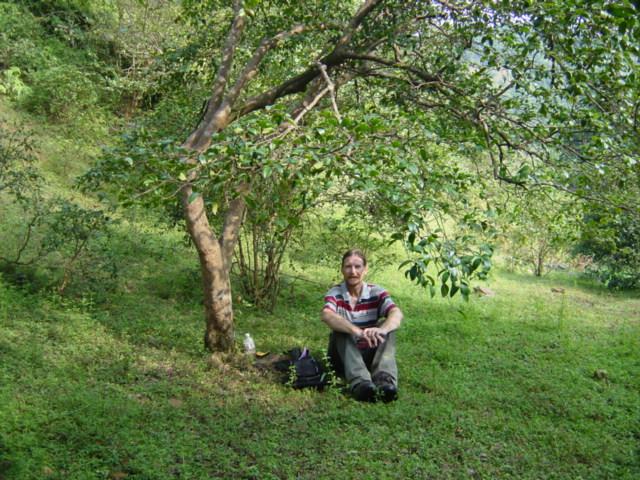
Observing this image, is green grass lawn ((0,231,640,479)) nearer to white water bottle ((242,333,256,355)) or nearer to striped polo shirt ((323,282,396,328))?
white water bottle ((242,333,256,355))

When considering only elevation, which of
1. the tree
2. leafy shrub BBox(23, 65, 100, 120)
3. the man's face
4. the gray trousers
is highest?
leafy shrub BBox(23, 65, 100, 120)

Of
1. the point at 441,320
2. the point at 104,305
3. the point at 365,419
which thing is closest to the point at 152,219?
the point at 104,305

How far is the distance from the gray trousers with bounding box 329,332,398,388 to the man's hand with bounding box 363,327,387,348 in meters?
0.14

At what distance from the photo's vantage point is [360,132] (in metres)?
3.01

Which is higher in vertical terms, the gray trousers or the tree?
the tree

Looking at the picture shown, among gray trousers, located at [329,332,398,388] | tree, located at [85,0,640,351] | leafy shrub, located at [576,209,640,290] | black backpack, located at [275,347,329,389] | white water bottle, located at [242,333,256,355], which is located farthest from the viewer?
leafy shrub, located at [576,209,640,290]

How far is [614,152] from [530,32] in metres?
1.03

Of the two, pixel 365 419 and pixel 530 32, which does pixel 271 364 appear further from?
pixel 530 32

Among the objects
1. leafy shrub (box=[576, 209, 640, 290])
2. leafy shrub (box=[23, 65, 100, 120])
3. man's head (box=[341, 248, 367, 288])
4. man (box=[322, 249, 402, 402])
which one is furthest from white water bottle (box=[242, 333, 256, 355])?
leafy shrub (box=[23, 65, 100, 120])

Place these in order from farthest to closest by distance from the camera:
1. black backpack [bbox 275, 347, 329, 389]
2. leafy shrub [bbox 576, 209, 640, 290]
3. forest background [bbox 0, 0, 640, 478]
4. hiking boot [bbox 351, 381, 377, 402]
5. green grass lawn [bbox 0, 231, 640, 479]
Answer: leafy shrub [bbox 576, 209, 640, 290] → black backpack [bbox 275, 347, 329, 389] → hiking boot [bbox 351, 381, 377, 402] → green grass lawn [bbox 0, 231, 640, 479] → forest background [bbox 0, 0, 640, 478]

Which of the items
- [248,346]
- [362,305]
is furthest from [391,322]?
[248,346]

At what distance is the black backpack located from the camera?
463cm

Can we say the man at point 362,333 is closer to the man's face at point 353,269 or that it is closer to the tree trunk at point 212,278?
the man's face at point 353,269

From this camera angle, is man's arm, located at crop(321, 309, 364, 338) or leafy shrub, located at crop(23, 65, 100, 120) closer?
man's arm, located at crop(321, 309, 364, 338)
